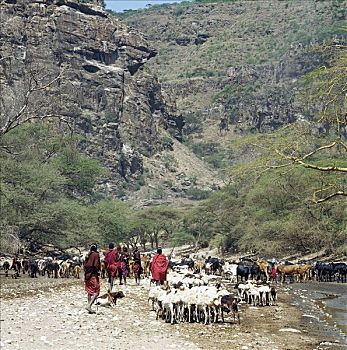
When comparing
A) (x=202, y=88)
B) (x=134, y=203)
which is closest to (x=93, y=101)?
(x=134, y=203)

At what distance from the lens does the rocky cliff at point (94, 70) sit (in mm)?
134500

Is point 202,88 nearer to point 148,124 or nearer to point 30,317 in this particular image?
point 148,124

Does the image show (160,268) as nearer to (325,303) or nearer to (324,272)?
(325,303)

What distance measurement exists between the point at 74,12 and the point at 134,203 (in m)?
47.7

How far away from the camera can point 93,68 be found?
143250mm

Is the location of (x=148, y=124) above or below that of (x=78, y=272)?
above

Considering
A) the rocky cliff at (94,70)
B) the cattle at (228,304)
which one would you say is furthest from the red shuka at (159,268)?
the rocky cliff at (94,70)

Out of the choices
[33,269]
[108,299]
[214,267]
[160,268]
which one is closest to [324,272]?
[214,267]

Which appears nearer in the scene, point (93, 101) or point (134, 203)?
point (134, 203)

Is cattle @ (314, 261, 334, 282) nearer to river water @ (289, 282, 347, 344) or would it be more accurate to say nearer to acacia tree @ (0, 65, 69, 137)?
river water @ (289, 282, 347, 344)

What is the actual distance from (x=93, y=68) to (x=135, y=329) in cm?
13362

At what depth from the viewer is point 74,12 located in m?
143

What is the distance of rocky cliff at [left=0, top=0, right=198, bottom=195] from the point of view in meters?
134

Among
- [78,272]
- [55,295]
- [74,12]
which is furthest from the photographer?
[74,12]
